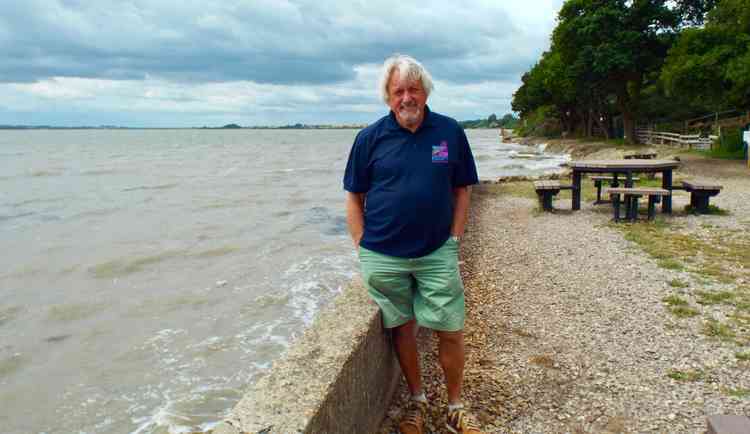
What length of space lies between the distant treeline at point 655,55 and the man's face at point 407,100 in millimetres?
17658

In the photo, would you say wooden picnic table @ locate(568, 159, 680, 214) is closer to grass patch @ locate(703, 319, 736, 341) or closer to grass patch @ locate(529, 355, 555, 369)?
grass patch @ locate(703, 319, 736, 341)

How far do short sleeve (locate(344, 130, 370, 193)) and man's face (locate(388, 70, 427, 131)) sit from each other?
0.75 ft

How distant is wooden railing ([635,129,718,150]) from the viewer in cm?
2780

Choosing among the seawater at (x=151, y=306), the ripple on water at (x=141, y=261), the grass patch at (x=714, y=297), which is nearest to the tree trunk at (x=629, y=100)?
the seawater at (x=151, y=306)

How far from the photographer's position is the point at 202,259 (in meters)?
9.84

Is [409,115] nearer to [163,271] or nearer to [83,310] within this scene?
[83,310]

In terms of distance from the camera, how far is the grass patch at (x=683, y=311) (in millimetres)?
4801

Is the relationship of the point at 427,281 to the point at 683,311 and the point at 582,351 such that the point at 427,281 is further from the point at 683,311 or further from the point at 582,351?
the point at 683,311

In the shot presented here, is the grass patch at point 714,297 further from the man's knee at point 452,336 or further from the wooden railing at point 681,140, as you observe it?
the wooden railing at point 681,140

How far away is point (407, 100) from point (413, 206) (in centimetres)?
53

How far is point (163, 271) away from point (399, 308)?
700 centimetres

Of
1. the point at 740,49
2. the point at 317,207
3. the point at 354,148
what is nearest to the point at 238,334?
the point at 354,148

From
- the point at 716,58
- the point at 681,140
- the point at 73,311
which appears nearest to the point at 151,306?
the point at 73,311

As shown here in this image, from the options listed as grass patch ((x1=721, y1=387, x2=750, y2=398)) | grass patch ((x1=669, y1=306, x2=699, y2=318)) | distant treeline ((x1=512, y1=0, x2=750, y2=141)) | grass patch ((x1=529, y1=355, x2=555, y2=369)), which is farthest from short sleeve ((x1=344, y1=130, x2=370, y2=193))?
distant treeline ((x1=512, y1=0, x2=750, y2=141))
